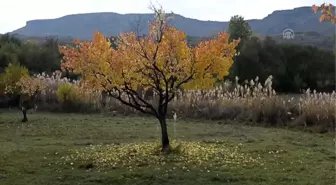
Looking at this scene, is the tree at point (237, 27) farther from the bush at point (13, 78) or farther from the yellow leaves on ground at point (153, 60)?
the yellow leaves on ground at point (153, 60)

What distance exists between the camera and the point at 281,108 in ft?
47.3

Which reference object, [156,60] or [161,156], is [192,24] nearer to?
[156,60]

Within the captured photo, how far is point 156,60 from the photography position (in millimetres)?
8922

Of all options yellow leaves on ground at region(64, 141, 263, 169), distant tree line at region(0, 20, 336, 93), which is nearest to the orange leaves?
yellow leaves on ground at region(64, 141, 263, 169)

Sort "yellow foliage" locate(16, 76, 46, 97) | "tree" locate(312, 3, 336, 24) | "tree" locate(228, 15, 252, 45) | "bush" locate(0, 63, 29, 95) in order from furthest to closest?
"tree" locate(228, 15, 252, 45), "bush" locate(0, 63, 29, 95), "yellow foliage" locate(16, 76, 46, 97), "tree" locate(312, 3, 336, 24)

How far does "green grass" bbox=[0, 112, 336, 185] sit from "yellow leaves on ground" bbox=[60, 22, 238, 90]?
1.32 metres

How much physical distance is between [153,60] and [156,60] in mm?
87

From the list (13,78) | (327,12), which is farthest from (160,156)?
(13,78)

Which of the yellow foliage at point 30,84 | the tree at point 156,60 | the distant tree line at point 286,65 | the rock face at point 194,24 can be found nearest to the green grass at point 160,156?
the tree at point 156,60

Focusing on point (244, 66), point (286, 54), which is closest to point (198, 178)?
point (244, 66)

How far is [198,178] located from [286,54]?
25.6 metres

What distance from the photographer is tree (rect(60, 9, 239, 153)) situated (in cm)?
885

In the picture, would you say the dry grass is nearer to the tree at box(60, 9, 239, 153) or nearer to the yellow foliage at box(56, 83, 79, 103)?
the yellow foliage at box(56, 83, 79, 103)

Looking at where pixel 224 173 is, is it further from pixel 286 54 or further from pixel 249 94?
pixel 286 54
